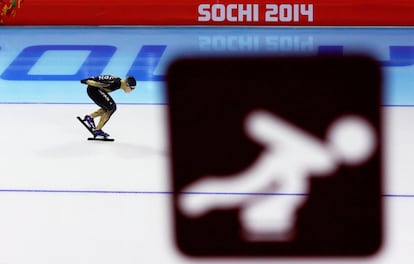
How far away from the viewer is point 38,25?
6500mm

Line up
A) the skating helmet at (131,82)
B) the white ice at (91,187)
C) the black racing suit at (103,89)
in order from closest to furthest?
the white ice at (91,187) < the skating helmet at (131,82) < the black racing suit at (103,89)

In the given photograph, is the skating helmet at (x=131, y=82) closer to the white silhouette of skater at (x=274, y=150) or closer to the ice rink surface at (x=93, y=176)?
the ice rink surface at (x=93, y=176)

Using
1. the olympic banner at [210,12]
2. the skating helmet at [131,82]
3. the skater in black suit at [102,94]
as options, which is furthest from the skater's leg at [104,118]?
the olympic banner at [210,12]

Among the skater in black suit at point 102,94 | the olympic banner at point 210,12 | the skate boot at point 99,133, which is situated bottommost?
the olympic banner at point 210,12

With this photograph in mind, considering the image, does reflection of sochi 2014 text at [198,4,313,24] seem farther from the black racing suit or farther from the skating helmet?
the skating helmet

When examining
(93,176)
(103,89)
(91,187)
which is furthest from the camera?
(103,89)

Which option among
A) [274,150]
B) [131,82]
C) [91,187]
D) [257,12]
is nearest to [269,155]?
[274,150]

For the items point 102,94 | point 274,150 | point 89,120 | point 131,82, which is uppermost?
point 274,150

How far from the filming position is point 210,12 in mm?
6289

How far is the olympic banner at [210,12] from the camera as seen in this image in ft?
20.3

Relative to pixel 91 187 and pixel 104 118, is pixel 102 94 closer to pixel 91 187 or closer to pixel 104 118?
pixel 104 118

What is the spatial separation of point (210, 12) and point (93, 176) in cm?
315

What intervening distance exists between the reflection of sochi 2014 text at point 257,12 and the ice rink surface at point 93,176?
0.97 m

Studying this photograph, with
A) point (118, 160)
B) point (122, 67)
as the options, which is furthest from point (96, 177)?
point (122, 67)
